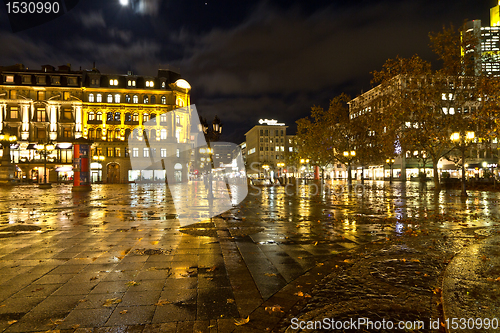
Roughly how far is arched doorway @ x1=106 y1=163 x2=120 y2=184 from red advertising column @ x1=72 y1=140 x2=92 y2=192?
30.7 m

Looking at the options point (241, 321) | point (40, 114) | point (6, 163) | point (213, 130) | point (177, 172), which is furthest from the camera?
point (177, 172)

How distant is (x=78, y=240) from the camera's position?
7.40 meters

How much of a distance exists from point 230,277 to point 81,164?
28.4m

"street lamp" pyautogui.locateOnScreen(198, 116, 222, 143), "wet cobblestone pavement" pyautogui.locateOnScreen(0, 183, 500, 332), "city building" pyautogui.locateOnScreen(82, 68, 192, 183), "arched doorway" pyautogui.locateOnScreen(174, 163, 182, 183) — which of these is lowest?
"wet cobblestone pavement" pyautogui.locateOnScreen(0, 183, 500, 332)

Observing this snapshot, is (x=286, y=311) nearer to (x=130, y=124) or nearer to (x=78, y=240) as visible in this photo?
(x=78, y=240)

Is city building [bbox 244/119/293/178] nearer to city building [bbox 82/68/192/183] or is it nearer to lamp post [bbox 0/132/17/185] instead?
city building [bbox 82/68/192/183]

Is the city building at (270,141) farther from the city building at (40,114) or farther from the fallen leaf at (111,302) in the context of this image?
the fallen leaf at (111,302)

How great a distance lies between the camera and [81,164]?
28609 millimetres

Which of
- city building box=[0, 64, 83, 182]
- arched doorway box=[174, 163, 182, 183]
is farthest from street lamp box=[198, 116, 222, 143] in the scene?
city building box=[0, 64, 83, 182]

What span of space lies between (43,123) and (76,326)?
65859 mm

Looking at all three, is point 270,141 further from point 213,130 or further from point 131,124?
point 213,130

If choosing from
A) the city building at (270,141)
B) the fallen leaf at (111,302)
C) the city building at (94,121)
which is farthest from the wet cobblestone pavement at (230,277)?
the city building at (270,141)

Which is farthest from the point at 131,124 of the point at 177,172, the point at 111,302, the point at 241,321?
the point at 241,321

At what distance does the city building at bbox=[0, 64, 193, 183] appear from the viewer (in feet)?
186
